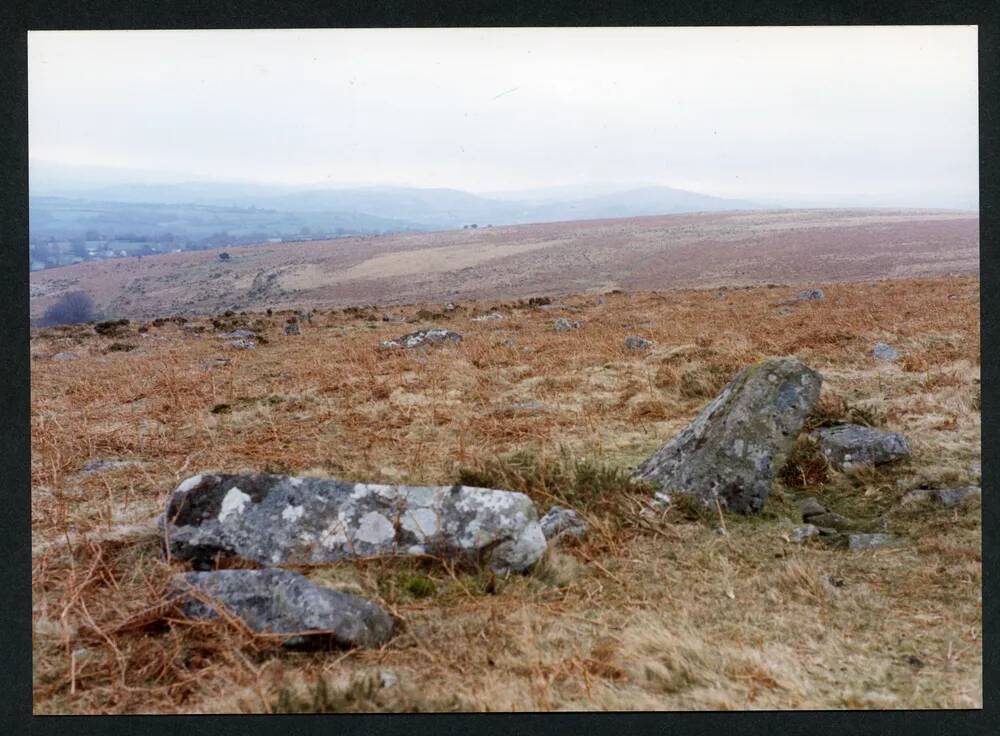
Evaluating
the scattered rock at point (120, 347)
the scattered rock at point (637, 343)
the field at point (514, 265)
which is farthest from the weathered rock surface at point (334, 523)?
the field at point (514, 265)

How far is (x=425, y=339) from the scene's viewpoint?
47.5 feet

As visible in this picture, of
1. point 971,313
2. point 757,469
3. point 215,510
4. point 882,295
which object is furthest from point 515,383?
point 882,295

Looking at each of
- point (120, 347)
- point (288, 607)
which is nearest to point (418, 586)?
point (288, 607)

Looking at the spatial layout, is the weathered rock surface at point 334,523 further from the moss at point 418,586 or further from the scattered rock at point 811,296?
the scattered rock at point 811,296

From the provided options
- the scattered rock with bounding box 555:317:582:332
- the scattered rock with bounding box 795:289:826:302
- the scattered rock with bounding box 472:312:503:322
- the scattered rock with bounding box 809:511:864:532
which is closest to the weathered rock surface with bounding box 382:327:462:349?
the scattered rock with bounding box 555:317:582:332

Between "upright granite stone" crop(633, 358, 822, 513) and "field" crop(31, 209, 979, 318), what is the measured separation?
2467 centimetres

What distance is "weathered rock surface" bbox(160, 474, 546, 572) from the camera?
465cm

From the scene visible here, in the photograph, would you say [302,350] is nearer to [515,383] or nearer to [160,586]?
[515,383]

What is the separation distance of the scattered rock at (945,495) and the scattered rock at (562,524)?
2.57 meters

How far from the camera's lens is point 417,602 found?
14.6ft

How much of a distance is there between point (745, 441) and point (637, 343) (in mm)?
7486

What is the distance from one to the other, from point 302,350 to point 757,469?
447 inches

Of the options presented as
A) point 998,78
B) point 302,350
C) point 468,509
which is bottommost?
point 468,509

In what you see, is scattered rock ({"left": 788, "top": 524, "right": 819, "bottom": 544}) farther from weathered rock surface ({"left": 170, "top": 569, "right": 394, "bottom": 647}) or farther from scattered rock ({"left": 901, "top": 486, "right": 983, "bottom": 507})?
weathered rock surface ({"left": 170, "top": 569, "right": 394, "bottom": 647})
